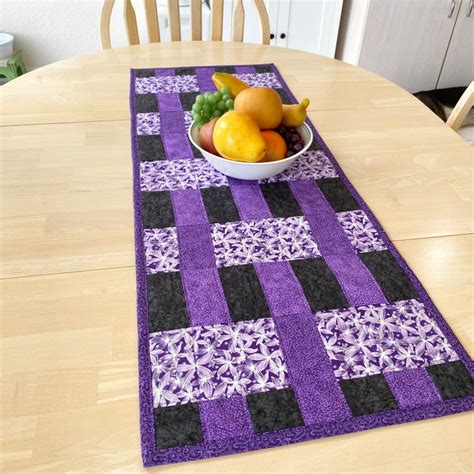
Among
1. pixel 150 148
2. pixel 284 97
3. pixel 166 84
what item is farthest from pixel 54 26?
pixel 150 148

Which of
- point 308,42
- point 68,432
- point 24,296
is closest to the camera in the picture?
point 68,432

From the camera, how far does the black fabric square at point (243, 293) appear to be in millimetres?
718

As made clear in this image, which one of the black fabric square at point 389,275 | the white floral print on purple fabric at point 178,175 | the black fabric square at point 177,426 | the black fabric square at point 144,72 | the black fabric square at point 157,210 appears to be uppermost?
the black fabric square at point 144,72

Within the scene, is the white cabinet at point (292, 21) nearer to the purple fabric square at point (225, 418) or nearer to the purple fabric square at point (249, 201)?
the purple fabric square at point (249, 201)

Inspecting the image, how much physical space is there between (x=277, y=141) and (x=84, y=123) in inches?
20.4

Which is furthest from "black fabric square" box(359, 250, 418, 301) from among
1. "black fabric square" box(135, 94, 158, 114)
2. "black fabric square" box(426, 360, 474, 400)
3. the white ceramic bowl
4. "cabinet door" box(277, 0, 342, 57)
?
"cabinet door" box(277, 0, 342, 57)

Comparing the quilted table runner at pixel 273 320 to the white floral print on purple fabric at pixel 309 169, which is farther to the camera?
the white floral print on purple fabric at pixel 309 169

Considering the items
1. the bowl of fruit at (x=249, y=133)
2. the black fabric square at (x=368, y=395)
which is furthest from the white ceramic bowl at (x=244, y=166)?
the black fabric square at (x=368, y=395)

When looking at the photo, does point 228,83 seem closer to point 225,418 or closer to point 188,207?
point 188,207

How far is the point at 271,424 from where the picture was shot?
588mm

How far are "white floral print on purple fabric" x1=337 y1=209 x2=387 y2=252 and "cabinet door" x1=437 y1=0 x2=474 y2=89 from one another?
223 cm

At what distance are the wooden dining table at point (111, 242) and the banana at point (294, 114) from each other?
6.0 inches

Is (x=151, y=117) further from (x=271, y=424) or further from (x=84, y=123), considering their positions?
(x=271, y=424)

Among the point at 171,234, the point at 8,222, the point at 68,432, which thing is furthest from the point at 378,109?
the point at 68,432
